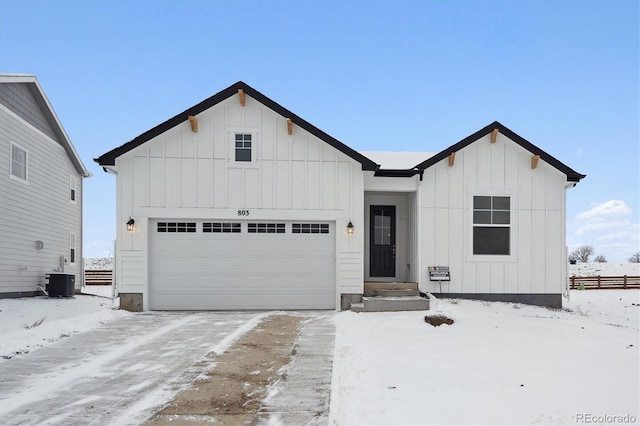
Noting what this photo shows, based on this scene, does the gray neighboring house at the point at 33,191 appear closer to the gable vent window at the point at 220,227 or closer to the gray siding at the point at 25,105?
the gray siding at the point at 25,105

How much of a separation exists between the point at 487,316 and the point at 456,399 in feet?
18.4

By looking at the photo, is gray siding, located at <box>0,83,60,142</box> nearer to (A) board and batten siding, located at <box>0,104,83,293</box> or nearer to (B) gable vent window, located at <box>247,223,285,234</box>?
(A) board and batten siding, located at <box>0,104,83,293</box>

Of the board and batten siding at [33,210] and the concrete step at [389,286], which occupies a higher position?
the board and batten siding at [33,210]

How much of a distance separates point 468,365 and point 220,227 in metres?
7.47

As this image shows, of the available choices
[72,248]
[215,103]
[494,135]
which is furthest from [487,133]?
[72,248]

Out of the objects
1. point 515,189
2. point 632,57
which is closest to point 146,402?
point 515,189

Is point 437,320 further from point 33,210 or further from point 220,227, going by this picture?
point 33,210

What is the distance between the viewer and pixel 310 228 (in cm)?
1118

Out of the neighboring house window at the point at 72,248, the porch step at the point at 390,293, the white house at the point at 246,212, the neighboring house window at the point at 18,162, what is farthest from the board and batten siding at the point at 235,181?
the neighboring house window at the point at 72,248

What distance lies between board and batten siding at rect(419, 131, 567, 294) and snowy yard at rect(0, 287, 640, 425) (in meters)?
1.64

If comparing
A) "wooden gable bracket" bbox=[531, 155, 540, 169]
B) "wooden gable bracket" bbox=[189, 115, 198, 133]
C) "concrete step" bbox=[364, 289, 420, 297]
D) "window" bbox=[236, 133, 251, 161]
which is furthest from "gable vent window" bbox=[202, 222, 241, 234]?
"wooden gable bracket" bbox=[531, 155, 540, 169]

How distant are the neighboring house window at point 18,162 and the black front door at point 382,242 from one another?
38.2 feet

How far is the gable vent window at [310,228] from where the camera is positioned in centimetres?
1116

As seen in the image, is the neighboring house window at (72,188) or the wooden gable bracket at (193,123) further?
the neighboring house window at (72,188)
